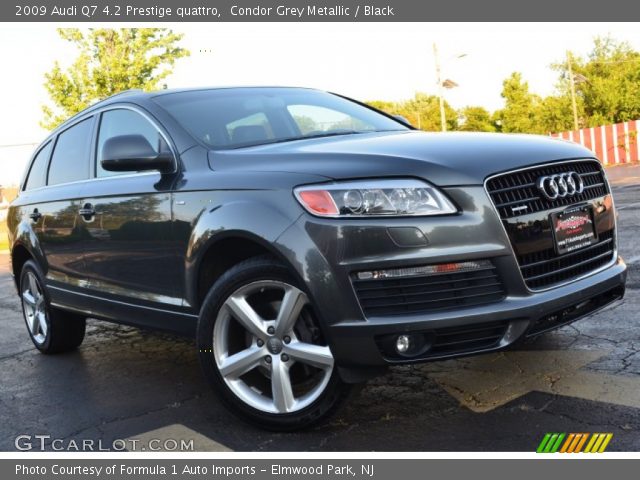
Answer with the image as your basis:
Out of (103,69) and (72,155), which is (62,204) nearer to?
(72,155)

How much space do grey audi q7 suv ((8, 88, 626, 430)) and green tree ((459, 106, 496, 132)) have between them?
2565 inches

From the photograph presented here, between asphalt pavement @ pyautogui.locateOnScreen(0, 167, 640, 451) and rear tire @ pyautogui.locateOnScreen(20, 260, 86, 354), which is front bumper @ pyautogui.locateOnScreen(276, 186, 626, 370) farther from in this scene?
rear tire @ pyautogui.locateOnScreen(20, 260, 86, 354)

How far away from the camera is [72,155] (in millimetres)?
5156

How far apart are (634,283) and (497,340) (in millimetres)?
3124

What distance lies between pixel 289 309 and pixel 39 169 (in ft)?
11.0

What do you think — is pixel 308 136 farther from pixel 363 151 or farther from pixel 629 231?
pixel 629 231

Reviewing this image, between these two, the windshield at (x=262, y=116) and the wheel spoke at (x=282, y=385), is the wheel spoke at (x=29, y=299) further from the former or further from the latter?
the wheel spoke at (x=282, y=385)

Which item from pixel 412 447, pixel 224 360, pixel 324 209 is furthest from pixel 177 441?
pixel 324 209

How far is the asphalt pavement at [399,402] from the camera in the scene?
3.18m

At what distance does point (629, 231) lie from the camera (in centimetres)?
848

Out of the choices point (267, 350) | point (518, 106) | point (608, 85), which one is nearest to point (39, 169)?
point (267, 350)

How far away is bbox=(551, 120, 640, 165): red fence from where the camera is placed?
97.1 ft

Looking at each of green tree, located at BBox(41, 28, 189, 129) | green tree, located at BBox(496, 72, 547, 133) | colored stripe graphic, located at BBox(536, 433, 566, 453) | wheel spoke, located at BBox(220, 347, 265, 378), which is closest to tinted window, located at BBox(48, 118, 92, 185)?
wheel spoke, located at BBox(220, 347, 265, 378)

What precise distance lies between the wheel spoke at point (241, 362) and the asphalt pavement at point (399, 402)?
283mm
